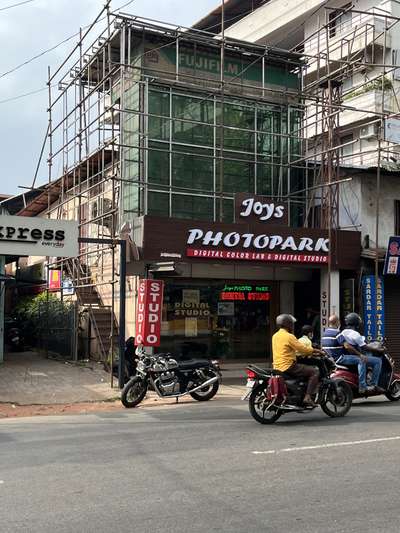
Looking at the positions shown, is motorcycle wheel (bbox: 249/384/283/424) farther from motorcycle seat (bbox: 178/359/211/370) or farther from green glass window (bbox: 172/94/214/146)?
green glass window (bbox: 172/94/214/146)

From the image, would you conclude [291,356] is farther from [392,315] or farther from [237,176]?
[237,176]

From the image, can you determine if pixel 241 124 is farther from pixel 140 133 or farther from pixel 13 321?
pixel 13 321

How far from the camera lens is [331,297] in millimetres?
17656

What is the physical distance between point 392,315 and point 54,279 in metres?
12.3

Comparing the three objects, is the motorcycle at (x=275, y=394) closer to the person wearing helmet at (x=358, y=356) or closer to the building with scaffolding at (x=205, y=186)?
the person wearing helmet at (x=358, y=356)

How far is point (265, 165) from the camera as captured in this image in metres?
19.9

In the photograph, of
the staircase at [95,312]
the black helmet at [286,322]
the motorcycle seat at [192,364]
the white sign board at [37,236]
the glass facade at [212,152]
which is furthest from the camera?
the glass facade at [212,152]

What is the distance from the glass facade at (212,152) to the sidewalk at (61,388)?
5065mm

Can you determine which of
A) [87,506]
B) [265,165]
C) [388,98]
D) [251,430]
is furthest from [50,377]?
[388,98]

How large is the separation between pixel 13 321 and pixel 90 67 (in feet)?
33.7

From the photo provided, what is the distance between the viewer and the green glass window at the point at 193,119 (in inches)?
738

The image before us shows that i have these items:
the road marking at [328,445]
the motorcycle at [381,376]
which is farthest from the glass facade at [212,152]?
the road marking at [328,445]

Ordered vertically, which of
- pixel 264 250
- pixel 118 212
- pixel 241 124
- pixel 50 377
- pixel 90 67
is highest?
pixel 90 67

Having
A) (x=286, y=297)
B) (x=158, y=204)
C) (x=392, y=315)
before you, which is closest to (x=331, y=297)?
(x=286, y=297)
